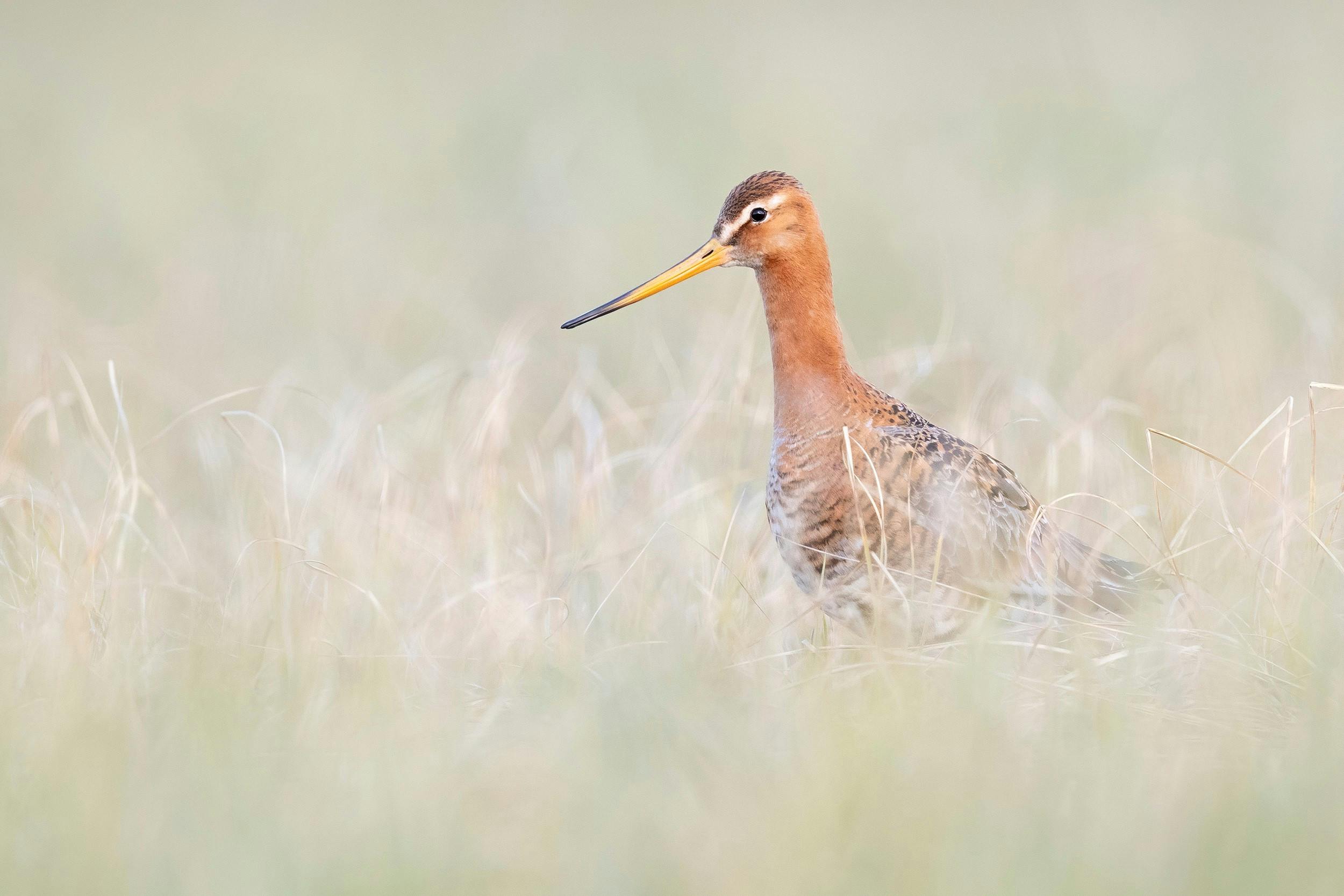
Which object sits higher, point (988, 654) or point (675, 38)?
point (675, 38)

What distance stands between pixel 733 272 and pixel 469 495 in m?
5.58

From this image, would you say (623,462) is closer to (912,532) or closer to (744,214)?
(744,214)

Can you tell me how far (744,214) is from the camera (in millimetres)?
5289

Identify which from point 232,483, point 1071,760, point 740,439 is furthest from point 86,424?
point 1071,760

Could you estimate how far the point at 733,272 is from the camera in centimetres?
1111

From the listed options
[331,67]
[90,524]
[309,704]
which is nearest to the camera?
[309,704]

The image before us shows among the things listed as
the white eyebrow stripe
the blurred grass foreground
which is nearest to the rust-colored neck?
the white eyebrow stripe

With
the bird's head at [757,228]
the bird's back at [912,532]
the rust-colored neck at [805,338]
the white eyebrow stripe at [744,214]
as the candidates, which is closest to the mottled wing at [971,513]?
the bird's back at [912,532]

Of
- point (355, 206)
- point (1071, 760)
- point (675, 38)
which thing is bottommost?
point (1071, 760)

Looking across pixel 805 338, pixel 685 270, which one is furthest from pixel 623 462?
pixel 805 338

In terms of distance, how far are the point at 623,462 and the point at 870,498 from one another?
2151 mm

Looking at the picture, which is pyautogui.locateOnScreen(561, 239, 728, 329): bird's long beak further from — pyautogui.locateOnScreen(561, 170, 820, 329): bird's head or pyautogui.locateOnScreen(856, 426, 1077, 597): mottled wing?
pyautogui.locateOnScreen(856, 426, 1077, 597): mottled wing

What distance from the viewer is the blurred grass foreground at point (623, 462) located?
2.98m

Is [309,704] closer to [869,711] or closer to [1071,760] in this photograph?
[869,711]
